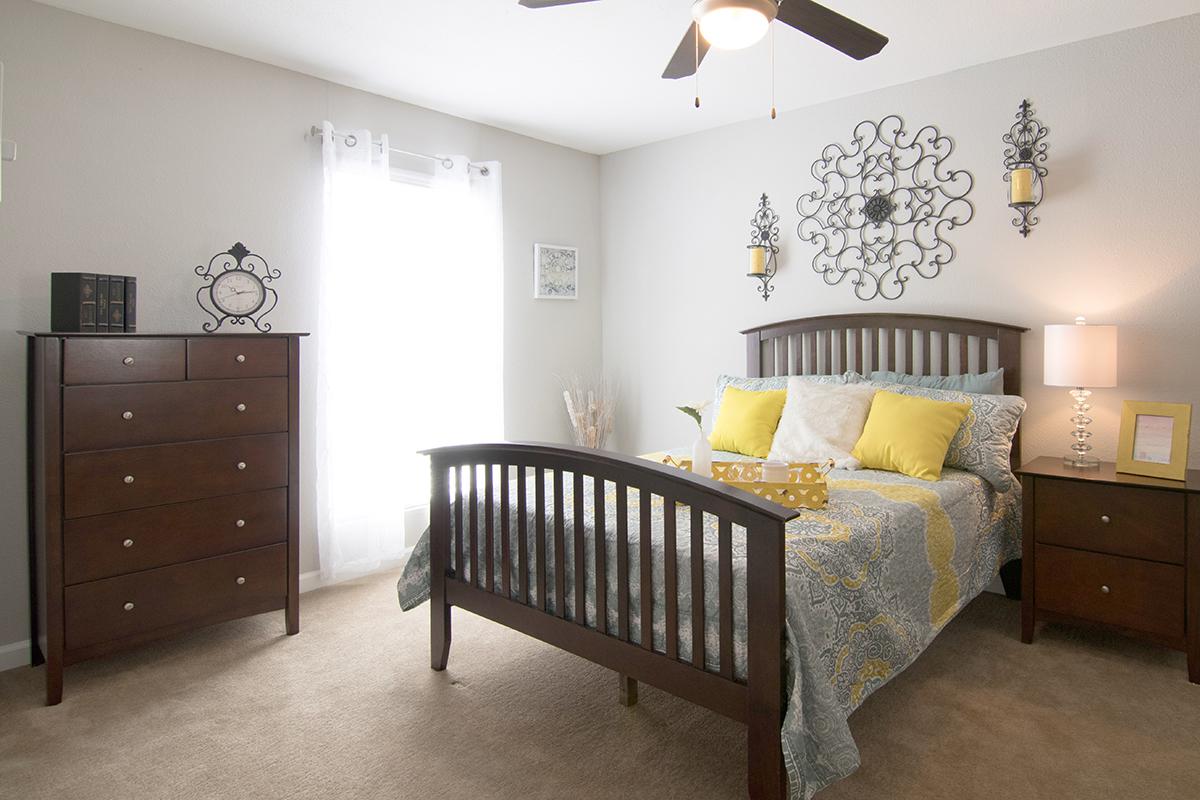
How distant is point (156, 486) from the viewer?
106 inches

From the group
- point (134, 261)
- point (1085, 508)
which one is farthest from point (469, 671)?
point (1085, 508)

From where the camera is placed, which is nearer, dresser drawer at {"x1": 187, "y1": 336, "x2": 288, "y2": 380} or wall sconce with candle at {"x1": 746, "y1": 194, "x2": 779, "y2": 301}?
dresser drawer at {"x1": 187, "y1": 336, "x2": 288, "y2": 380}

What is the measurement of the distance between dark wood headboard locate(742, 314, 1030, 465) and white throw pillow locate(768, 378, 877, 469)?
0.40 metres

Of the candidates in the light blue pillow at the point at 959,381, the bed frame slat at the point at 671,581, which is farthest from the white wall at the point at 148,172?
the light blue pillow at the point at 959,381

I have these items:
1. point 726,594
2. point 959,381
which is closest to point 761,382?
point 959,381

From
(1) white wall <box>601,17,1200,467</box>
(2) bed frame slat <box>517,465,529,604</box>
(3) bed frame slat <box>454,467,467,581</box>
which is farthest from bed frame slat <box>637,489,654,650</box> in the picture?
(1) white wall <box>601,17,1200,467</box>

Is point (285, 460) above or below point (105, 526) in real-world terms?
above

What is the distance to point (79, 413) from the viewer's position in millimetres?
2494

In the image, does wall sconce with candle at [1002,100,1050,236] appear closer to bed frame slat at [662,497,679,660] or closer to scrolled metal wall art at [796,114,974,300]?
scrolled metal wall art at [796,114,974,300]

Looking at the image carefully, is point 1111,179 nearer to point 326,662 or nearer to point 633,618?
point 633,618

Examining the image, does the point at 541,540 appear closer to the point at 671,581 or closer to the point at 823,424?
the point at 671,581

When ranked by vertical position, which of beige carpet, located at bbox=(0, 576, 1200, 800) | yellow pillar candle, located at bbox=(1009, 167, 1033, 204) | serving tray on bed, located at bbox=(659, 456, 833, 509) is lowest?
beige carpet, located at bbox=(0, 576, 1200, 800)

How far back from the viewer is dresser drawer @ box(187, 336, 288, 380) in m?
2.76

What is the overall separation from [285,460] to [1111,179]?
360cm
